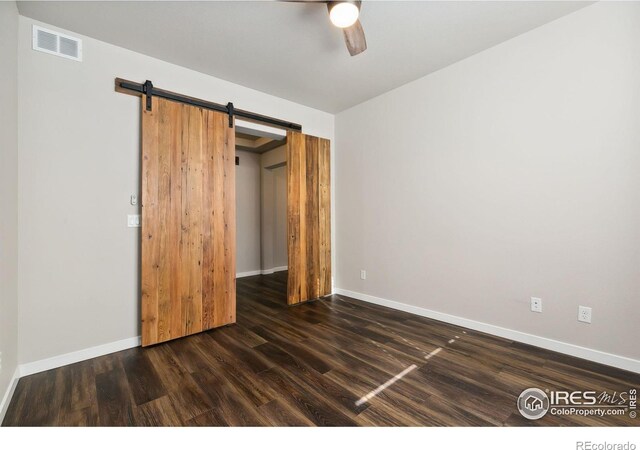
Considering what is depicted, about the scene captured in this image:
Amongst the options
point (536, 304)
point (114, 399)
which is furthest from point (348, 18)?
point (114, 399)

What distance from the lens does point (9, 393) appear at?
1824 mm

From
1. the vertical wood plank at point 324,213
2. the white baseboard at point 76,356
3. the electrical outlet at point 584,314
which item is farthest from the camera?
the vertical wood plank at point 324,213

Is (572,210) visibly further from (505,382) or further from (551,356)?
(505,382)

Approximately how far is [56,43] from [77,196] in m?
1.24

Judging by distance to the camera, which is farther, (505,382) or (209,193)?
(209,193)

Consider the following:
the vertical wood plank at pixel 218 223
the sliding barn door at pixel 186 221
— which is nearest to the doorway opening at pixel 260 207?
the vertical wood plank at pixel 218 223

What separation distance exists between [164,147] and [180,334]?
6.03 ft

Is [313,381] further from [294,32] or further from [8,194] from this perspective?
[294,32]

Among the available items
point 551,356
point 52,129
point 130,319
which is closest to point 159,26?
point 52,129

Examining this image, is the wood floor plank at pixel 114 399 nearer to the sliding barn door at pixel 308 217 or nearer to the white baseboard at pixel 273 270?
the sliding barn door at pixel 308 217

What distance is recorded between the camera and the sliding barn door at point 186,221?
103 inches

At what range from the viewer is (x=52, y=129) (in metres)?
2.25

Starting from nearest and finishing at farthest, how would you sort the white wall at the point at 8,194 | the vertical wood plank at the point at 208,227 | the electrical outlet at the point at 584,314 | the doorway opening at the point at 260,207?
the white wall at the point at 8,194
the electrical outlet at the point at 584,314
the vertical wood plank at the point at 208,227
the doorway opening at the point at 260,207
